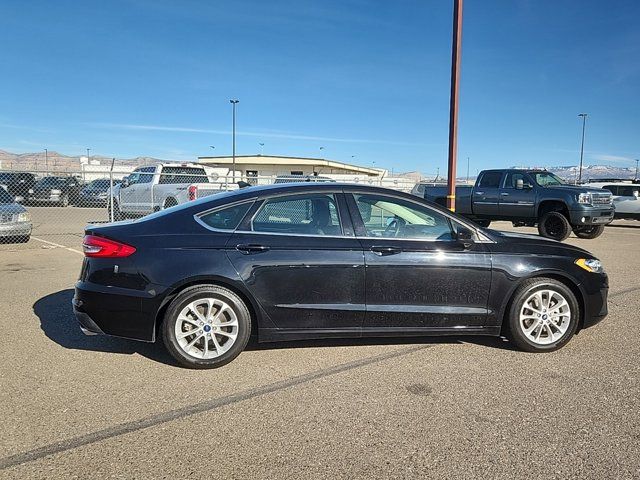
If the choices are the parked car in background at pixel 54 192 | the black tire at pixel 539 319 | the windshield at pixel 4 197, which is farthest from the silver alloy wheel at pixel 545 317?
the parked car in background at pixel 54 192

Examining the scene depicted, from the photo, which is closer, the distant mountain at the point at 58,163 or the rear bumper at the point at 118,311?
the rear bumper at the point at 118,311

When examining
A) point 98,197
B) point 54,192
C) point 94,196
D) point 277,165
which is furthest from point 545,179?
point 277,165

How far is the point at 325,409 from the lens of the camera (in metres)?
3.40

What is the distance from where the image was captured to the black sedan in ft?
13.3

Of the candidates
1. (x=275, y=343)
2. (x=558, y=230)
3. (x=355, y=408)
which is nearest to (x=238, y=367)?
(x=275, y=343)

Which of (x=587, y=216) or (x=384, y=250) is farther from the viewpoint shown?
(x=587, y=216)

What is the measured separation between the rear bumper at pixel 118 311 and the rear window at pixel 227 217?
30.2 inches

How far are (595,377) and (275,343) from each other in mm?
2708

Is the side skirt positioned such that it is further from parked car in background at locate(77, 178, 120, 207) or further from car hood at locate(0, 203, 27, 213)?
parked car in background at locate(77, 178, 120, 207)

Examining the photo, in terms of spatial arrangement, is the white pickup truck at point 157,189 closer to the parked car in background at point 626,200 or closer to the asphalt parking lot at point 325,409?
the asphalt parking lot at point 325,409

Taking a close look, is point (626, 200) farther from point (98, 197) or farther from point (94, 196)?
point (94, 196)

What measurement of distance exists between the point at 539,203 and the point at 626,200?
8.67 metres

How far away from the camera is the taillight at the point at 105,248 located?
13.4ft

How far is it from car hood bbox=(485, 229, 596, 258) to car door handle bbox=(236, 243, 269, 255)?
201 centimetres
